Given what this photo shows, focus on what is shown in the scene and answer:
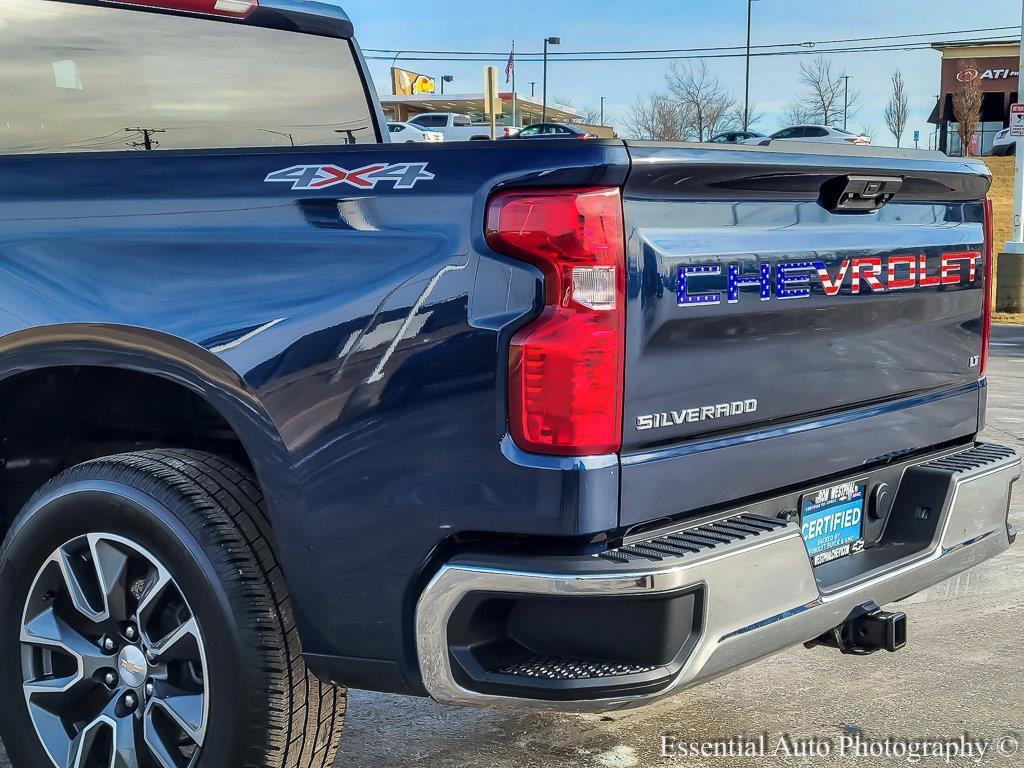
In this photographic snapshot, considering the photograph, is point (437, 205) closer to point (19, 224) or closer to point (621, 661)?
point (621, 661)

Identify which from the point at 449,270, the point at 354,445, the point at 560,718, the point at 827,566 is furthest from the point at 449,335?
the point at 560,718

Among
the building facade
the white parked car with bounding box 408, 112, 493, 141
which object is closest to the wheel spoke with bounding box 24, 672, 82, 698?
the white parked car with bounding box 408, 112, 493, 141

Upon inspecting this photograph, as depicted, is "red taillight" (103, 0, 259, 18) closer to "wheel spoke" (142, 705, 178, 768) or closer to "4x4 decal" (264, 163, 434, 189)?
"4x4 decal" (264, 163, 434, 189)

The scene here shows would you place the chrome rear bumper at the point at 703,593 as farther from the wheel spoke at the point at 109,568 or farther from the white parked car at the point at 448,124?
the white parked car at the point at 448,124

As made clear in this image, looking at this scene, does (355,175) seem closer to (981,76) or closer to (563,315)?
(563,315)

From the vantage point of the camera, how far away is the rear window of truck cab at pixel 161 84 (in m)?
3.52

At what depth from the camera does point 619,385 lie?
7.69 ft

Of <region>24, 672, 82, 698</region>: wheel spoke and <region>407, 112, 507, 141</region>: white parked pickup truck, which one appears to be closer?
<region>24, 672, 82, 698</region>: wheel spoke

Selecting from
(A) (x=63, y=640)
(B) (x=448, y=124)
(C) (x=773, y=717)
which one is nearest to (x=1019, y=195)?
(C) (x=773, y=717)

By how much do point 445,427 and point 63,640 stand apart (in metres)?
1.16

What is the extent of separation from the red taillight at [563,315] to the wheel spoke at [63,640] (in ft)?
4.00

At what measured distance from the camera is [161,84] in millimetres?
3854

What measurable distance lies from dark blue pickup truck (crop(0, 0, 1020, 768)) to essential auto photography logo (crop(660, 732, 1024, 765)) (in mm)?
489

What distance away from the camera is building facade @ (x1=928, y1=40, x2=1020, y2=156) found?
58.5 m
